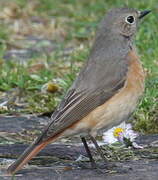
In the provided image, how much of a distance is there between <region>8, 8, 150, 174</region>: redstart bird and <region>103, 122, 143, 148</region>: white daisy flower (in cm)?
59

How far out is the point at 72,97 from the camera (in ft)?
22.1

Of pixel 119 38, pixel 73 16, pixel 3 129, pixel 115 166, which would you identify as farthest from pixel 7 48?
pixel 115 166

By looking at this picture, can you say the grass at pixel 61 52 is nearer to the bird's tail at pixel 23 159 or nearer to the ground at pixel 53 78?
the ground at pixel 53 78

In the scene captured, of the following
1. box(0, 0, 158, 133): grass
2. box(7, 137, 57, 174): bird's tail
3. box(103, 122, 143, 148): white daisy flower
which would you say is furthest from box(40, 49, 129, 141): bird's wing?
box(0, 0, 158, 133): grass

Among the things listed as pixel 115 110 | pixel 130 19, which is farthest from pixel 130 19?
pixel 115 110

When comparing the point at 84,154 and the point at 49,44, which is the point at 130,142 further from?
the point at 49,44

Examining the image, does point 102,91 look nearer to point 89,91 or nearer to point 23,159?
point 89,91

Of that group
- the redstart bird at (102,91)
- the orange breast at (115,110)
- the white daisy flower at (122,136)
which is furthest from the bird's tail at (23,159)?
the white daisy flower at (122,136)

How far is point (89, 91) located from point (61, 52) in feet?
13.5

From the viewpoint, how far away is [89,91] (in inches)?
266

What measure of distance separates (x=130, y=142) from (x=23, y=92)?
7.32 ft

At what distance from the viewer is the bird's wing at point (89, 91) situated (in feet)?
21.4

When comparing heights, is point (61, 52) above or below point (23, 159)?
above

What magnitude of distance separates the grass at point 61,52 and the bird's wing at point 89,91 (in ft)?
3.48
